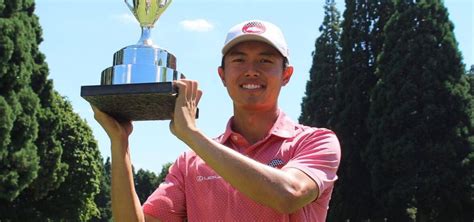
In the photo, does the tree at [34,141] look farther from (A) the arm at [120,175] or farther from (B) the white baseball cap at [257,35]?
(B) the white baseball cap at [257,35]

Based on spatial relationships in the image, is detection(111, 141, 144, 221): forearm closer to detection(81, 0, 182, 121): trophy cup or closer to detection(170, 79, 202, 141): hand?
detection(81, 0, 182, 121): trophy cup

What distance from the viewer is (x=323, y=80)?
3906 cm

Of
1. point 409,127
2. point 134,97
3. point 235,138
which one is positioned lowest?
point 235,138

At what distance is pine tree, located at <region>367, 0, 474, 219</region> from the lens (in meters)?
30.2

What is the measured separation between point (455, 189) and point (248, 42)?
2883 cm

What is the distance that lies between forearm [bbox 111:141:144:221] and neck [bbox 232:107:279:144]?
0.51 meters

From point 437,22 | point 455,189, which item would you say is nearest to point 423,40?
point 437,22

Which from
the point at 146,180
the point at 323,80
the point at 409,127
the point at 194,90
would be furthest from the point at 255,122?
the point at 146,180

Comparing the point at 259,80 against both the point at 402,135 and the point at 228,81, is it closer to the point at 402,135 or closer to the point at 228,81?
the point at 228,81

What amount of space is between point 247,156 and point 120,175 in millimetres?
572

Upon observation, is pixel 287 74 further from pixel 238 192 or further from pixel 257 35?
pixel 238 192

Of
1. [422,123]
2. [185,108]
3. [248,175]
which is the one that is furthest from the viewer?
[422,123]

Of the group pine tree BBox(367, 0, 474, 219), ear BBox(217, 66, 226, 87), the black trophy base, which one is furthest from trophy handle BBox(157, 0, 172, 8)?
pine tree BBox(367, 0, 474, 219)

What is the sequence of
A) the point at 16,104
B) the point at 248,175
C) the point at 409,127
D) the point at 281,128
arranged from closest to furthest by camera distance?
the point at 248,175 → the point at 281,128 → the point at 16,104 → the point at 409,127
